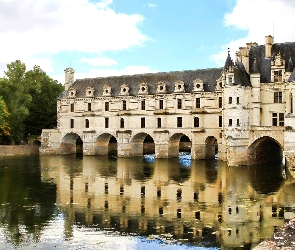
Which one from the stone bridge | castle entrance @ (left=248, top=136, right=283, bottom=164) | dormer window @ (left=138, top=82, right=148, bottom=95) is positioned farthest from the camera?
dormer window @ (left=138, top=82, right=148, bottom=95)

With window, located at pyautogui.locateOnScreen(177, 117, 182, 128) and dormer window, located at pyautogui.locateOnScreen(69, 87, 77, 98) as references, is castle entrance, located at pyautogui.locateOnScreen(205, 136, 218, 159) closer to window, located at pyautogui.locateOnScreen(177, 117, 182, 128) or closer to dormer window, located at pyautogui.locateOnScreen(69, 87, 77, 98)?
window, located at pyautogui.locateOnScreen(177, 117, 182, 128)

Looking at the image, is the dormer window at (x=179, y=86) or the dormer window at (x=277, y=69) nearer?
the dormer window at (x=277, y=69)

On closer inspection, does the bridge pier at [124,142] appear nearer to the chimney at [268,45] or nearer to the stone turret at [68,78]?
the stone turret at [68,78]

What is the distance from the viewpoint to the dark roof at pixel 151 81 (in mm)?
51375

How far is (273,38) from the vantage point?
1831 inches

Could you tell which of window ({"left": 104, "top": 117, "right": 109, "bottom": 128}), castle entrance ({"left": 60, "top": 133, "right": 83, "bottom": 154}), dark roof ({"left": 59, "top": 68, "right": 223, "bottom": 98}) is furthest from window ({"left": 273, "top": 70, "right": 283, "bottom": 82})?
castle entrance ({"left": 60, "top": 133, "right": 83, "bottom": 154})

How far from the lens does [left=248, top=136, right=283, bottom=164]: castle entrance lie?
139ft

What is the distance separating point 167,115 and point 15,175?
2132cm

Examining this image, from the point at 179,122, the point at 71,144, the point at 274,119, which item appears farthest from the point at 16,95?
the point at 274,119

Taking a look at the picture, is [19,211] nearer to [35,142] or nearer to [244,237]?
[244,237]

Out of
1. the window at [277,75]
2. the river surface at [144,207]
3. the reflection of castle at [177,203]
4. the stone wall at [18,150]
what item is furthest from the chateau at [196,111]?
the reflection of castle at [177,203]

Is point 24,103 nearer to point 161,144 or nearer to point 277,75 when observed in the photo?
point 161,144

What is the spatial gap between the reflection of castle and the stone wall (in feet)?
69.7

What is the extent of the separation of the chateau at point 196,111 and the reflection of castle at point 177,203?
5086 mm
